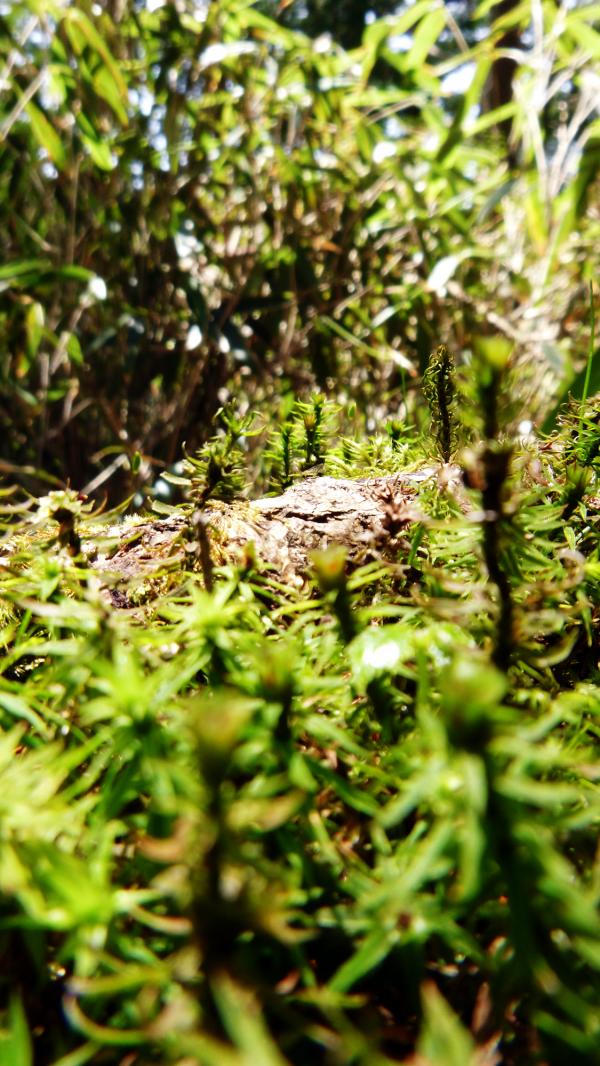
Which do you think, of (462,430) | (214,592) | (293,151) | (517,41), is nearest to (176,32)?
(293,151)

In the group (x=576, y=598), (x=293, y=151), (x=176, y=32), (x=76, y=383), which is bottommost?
(x=76, y=383)

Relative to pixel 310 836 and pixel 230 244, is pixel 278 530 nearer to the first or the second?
pixel 310 836

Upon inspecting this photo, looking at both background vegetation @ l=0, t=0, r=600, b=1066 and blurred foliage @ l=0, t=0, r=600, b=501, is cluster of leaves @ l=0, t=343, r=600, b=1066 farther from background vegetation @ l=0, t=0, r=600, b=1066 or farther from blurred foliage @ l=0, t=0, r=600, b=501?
blurred foliage @ l=0, t=0, r=600, b=501

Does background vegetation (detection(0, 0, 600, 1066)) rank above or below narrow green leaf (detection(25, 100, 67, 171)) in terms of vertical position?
below

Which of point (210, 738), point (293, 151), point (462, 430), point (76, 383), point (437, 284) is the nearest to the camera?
point (210, 738)

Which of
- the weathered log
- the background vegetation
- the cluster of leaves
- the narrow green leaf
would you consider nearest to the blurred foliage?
the narrow green leaf

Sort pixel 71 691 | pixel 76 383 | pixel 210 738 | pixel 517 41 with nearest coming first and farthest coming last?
pixel 210 738
pixel 71 691
pixel 76 383
pixel 517 41

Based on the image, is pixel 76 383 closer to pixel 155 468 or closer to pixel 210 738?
pixel 155 468
